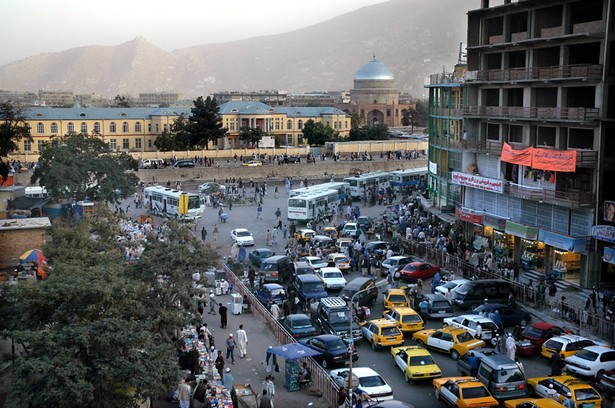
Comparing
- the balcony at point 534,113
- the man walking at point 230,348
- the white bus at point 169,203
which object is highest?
the balcony at point 534,113

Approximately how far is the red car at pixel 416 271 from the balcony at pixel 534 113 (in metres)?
8.40

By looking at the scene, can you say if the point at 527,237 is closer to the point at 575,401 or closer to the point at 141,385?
the point at 575,401

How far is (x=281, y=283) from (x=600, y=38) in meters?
17.4

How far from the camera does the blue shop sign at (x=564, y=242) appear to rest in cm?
3055

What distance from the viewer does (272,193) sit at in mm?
66938

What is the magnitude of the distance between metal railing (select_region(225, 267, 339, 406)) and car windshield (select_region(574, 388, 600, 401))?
6233 millimetres

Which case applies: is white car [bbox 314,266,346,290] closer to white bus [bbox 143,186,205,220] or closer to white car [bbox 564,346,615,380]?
white car [bbox 564,346,615,380]

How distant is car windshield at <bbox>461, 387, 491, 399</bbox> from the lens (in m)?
19.4

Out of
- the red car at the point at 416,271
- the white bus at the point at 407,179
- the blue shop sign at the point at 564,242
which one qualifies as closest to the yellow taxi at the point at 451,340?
the red car at the point at 416,271

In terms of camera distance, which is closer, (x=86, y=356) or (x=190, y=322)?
(x=86, y=356)

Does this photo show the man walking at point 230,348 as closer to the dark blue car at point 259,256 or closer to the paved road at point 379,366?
the paved road at point 379,366

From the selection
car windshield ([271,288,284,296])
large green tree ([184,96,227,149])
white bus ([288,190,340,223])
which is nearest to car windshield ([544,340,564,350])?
car windshield ([271,288,284,296])

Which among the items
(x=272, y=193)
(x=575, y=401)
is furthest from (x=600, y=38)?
(x=272, y=193)

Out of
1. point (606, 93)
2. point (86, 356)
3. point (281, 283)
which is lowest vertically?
point (281, 283)
